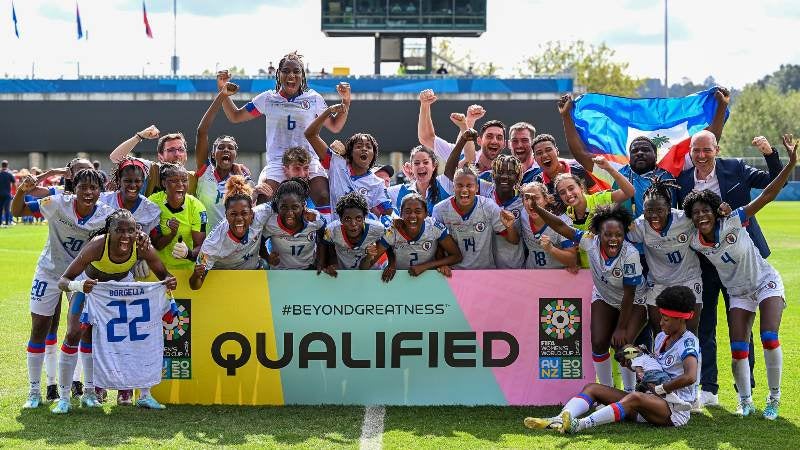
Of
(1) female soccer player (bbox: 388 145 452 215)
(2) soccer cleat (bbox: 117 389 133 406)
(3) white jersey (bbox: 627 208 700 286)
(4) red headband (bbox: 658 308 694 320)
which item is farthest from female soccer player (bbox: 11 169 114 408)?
(4) red headband (bbox: 658 308 694 320)

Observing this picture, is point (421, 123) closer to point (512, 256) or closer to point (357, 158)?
point (357, 158)

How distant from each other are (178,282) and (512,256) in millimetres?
2609

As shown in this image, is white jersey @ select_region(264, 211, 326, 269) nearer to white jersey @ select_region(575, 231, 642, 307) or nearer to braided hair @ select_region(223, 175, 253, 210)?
braided hair @ select_region(223, 175, 253, 210)

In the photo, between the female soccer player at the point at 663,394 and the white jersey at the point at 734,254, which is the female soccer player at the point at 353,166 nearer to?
the female soccer player at the point at 663,394

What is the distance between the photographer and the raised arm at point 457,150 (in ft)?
27.1

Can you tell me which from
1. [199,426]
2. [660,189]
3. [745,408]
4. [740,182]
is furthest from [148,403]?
[740,182]

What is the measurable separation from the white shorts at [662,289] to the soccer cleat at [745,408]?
30.3 inches

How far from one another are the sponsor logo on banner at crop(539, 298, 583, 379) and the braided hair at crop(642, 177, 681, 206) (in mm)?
1055

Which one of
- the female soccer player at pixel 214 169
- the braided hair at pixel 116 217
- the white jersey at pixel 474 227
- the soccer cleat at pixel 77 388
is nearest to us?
the braided hair at pixel 116 217

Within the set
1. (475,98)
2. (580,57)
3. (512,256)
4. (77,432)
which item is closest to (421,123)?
(512,256)

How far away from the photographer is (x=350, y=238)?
24.8 ft

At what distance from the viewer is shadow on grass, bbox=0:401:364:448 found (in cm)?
634

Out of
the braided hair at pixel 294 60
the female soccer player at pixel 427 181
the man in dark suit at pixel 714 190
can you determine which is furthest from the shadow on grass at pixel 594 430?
the braided hair at pixel 294 60

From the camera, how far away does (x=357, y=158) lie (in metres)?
8.63
